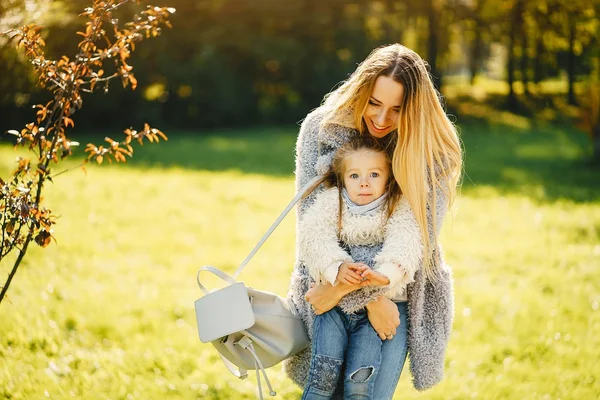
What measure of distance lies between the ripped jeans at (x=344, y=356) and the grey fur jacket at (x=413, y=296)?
4.1 inches

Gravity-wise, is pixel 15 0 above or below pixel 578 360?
above

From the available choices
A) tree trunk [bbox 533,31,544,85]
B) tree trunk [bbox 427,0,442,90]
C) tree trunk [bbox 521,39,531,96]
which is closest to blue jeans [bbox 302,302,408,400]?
tree trunk [bbox 427,0,442,90]

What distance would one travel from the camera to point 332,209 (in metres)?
3.08

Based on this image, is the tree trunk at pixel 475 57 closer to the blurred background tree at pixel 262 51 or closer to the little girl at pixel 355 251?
the blurred background tree at pixel 262 51

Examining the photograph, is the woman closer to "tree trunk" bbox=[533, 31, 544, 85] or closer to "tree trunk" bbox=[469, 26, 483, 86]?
"tree trunk" bbox=[533, 31, 544, 85]

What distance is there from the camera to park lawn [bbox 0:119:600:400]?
4703 mm

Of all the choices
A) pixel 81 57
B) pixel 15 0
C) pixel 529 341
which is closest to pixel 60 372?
pixel 81 57

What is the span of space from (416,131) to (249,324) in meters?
1.03

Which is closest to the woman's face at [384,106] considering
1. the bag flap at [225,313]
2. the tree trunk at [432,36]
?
the bag flap at [225,313]

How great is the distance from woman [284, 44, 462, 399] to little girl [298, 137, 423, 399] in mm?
46

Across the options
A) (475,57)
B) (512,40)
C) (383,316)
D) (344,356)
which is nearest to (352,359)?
(344,356)

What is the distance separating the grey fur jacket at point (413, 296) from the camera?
3160 millimetres

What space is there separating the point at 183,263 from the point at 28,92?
396 inches

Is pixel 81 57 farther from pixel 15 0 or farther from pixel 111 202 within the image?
pixel 111 202
